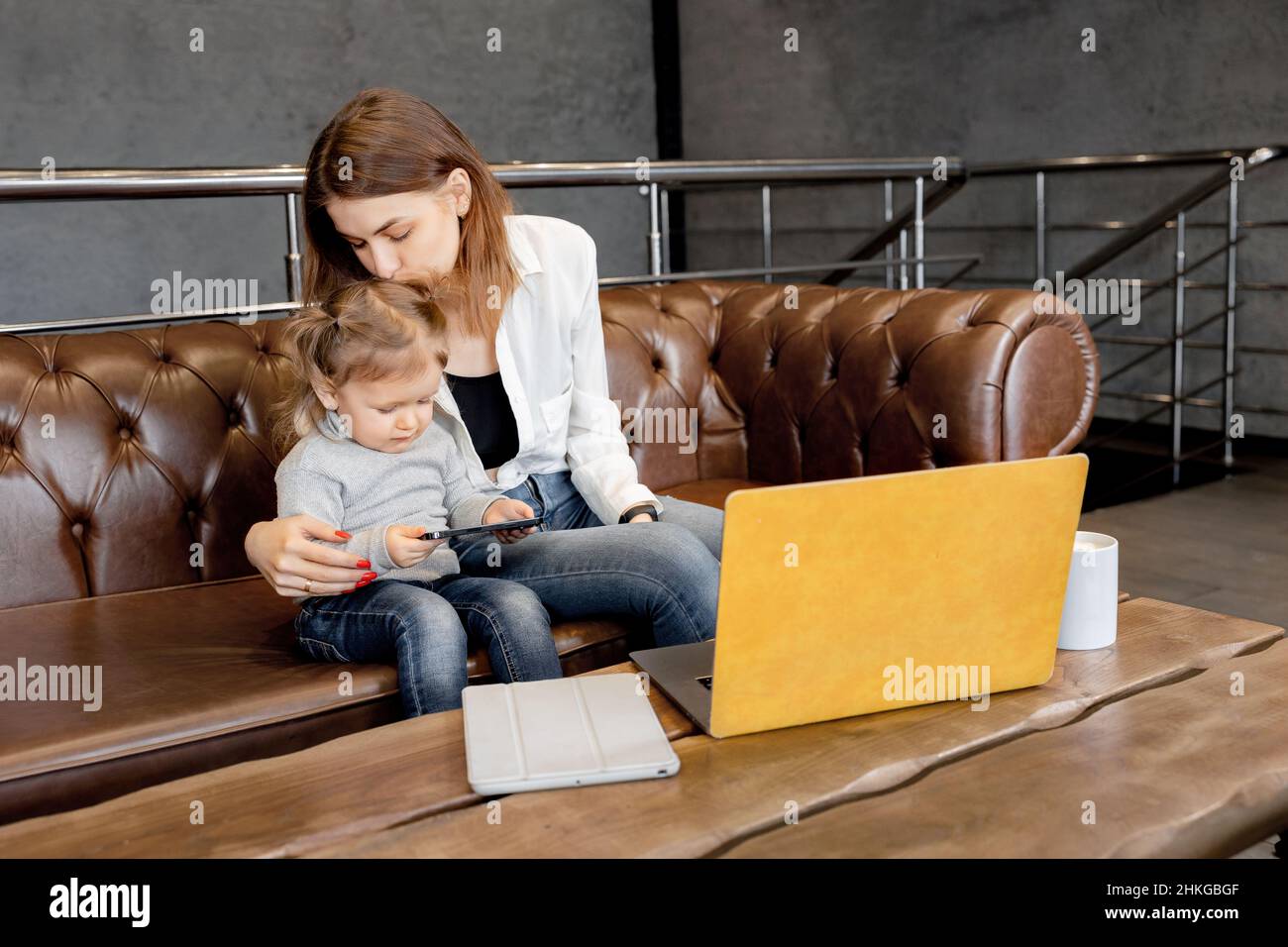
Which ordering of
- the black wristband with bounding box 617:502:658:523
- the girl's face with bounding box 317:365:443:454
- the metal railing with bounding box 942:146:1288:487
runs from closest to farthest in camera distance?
the girl's face with bounding box 317:365:443:454 → the black wristband with bounding box 617:502:658:523 → the metal railing with bounding box 942:146:1288:487

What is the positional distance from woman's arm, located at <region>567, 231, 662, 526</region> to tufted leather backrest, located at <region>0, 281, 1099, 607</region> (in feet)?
1.29

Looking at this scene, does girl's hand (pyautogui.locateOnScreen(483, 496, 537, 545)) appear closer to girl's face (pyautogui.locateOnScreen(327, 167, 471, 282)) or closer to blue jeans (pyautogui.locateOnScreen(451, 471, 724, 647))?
blue jeans (pyautogui.locateOnScreen(451, 471, 724, 647))

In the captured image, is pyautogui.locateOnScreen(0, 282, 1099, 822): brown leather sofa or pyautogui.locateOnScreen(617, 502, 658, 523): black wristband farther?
pyautogui.locateOnScreen(617, 502, 658, 523): black wristband

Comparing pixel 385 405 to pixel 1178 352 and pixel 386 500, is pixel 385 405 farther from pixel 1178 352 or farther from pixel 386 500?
pixel 1178 352

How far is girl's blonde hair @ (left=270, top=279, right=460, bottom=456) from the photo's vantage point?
62.1 inches

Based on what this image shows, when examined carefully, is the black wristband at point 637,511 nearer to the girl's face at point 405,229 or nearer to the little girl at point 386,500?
the little girl at point 386,500

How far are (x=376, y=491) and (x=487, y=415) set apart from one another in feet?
1.02

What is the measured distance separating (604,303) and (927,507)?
1.59 metres

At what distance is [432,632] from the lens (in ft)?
4.98

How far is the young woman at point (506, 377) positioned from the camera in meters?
1.67

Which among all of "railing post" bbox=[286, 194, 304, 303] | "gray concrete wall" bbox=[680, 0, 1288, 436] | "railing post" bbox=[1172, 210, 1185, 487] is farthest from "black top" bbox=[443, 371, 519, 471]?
"gray concrete wall" bbox=[680, 0, 1288, 436]

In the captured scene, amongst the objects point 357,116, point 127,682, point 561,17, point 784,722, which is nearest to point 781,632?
point 784,722
